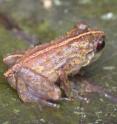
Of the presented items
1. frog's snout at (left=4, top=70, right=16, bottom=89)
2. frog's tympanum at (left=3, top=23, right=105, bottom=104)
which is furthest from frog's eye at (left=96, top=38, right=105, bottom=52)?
frog's snout at (left=4, top=70, right=16, bottom=89)

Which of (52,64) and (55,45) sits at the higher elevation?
(55,45)

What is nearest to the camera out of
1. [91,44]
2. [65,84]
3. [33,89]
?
[33,89]

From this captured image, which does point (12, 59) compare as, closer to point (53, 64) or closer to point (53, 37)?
point (53, 64)

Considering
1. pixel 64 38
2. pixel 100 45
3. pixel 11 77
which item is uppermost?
pixel 64 38

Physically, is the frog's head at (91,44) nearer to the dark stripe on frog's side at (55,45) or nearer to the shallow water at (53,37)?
the dark stripe on frog's side at (55,45)

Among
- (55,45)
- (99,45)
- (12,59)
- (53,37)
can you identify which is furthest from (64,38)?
(53,37)

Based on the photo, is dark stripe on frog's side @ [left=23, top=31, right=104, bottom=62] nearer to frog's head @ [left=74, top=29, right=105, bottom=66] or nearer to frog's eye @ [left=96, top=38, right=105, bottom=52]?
frog's head @ [left=74, top=29, right=105, bottom=66]
